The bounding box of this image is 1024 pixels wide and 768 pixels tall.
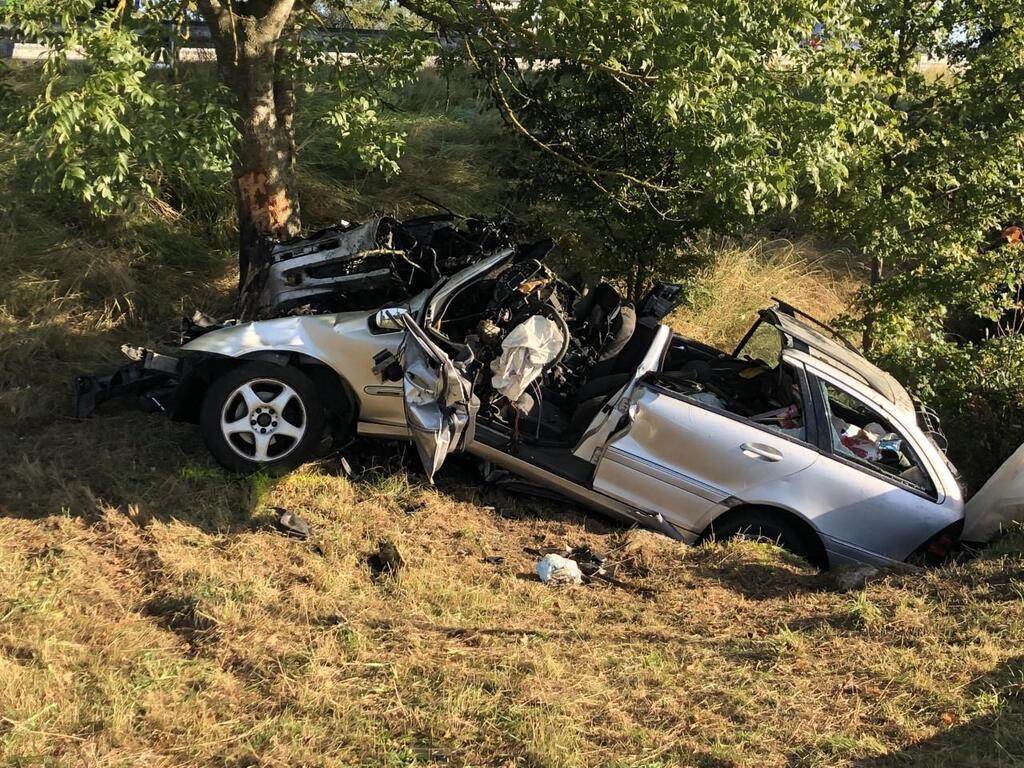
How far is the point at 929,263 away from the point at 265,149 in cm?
624

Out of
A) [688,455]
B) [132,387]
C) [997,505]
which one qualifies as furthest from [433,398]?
[997,505]

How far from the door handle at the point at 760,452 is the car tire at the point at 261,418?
2838 mm

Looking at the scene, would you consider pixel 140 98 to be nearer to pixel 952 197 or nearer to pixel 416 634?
pixel 416 634

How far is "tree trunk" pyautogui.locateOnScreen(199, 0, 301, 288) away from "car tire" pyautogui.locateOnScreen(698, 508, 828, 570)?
4.63 meters

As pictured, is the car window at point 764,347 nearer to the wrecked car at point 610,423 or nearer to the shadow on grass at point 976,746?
the wrecked car at point 610,423

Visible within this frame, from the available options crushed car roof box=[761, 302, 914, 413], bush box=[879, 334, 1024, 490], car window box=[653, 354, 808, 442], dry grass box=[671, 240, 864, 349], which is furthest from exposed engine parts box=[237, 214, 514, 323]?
dry grass box=[671, 240, 864, 349]

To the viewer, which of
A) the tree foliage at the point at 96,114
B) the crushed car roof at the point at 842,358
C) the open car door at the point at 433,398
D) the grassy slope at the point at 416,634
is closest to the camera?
the grassy slope at the point at 416,634

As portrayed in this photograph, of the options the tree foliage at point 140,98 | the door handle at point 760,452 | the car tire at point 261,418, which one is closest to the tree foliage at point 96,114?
the tree foliage at point 140,98

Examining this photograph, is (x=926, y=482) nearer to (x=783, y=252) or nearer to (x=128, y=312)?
(x=128, y=312)

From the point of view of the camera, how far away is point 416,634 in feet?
14.5

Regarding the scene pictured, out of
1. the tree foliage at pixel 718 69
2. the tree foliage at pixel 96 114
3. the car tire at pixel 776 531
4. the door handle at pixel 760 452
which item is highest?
the tree foliage at pixel 718 69

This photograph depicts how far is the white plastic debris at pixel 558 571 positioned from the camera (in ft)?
17.3

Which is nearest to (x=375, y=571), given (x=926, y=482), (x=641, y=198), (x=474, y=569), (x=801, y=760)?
(x=474, y=569)

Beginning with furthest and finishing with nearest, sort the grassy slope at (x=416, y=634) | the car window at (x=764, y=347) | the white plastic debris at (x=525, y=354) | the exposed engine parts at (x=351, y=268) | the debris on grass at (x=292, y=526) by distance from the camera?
the car window at (x=764, y=347) < the exposed engine parts at (x=351, y=268) < the white plastic debris at (x=525, y=354) < the debris on grass at (x=292, y=526) < the grassy slope at (x=416, y=634)
